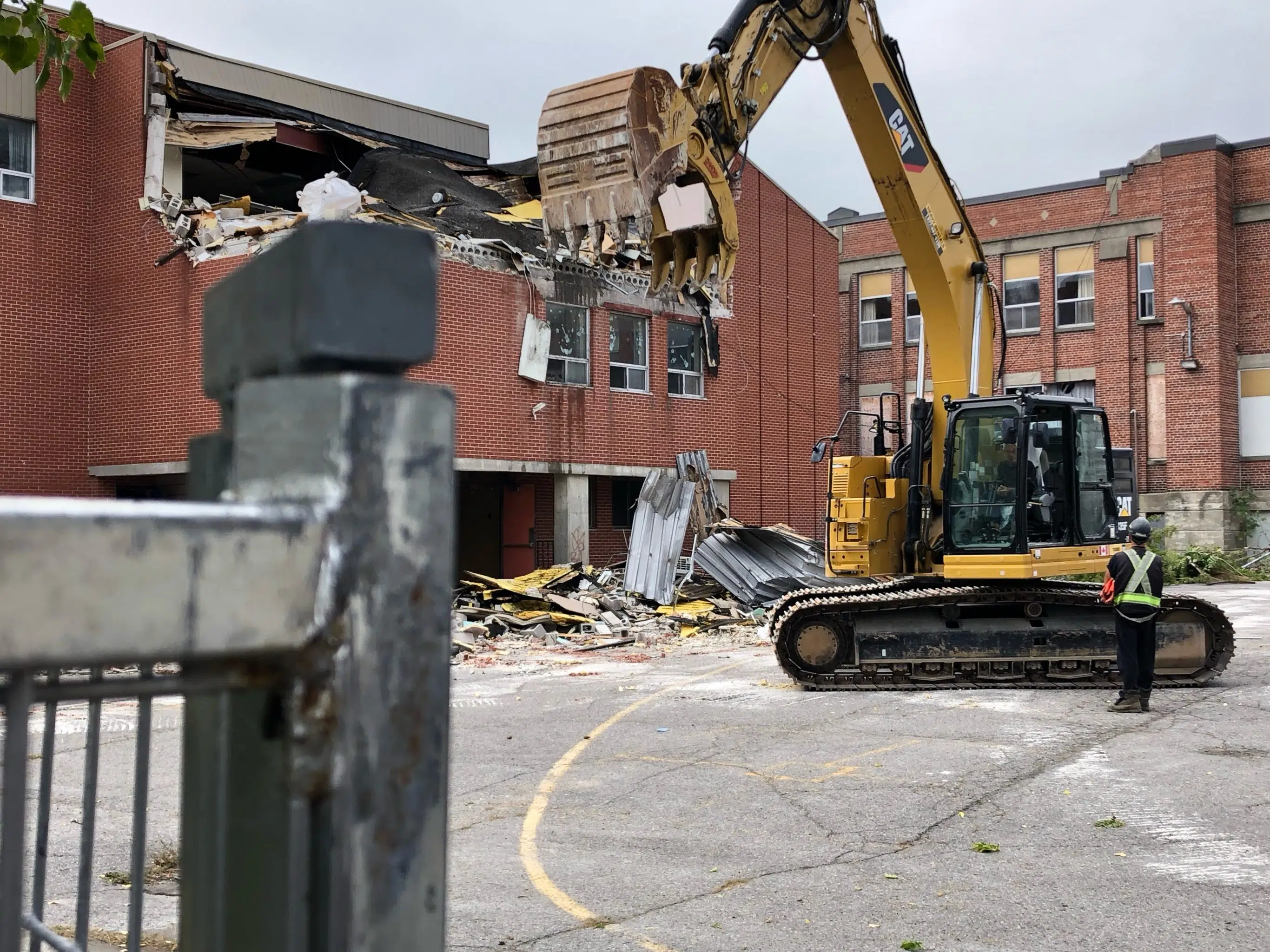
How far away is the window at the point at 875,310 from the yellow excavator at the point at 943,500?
28415 millimetres

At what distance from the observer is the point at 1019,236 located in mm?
40562

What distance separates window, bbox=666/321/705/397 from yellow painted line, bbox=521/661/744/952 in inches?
599

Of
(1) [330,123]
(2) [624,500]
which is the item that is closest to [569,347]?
(2) [624,500]

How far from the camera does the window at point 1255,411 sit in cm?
3722

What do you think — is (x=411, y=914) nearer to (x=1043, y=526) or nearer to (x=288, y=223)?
(x=1043, y=526)

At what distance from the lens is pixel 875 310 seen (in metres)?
43.7

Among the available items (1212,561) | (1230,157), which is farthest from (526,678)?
(1230,157)

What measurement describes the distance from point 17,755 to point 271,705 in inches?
9.9

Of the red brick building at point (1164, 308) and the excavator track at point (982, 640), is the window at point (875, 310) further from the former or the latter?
the excavator track at point (982, 640)

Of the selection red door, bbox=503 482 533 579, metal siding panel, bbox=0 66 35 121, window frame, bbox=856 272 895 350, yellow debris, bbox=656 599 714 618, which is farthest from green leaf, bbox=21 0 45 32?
window frame, bbox=856 272 895 350

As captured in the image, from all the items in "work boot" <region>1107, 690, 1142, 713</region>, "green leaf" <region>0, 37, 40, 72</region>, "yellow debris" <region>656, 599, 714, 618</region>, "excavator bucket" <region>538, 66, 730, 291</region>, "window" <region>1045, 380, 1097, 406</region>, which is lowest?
"work boot" <region>1107, 690, 1142, 713</region>

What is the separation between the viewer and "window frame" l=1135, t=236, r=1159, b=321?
38.4 metres

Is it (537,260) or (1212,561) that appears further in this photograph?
(1212,561)

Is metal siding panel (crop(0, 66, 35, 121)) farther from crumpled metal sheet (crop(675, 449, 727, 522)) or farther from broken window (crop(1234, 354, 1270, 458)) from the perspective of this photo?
broken window (crop(1234, 354, 1270, 458))
